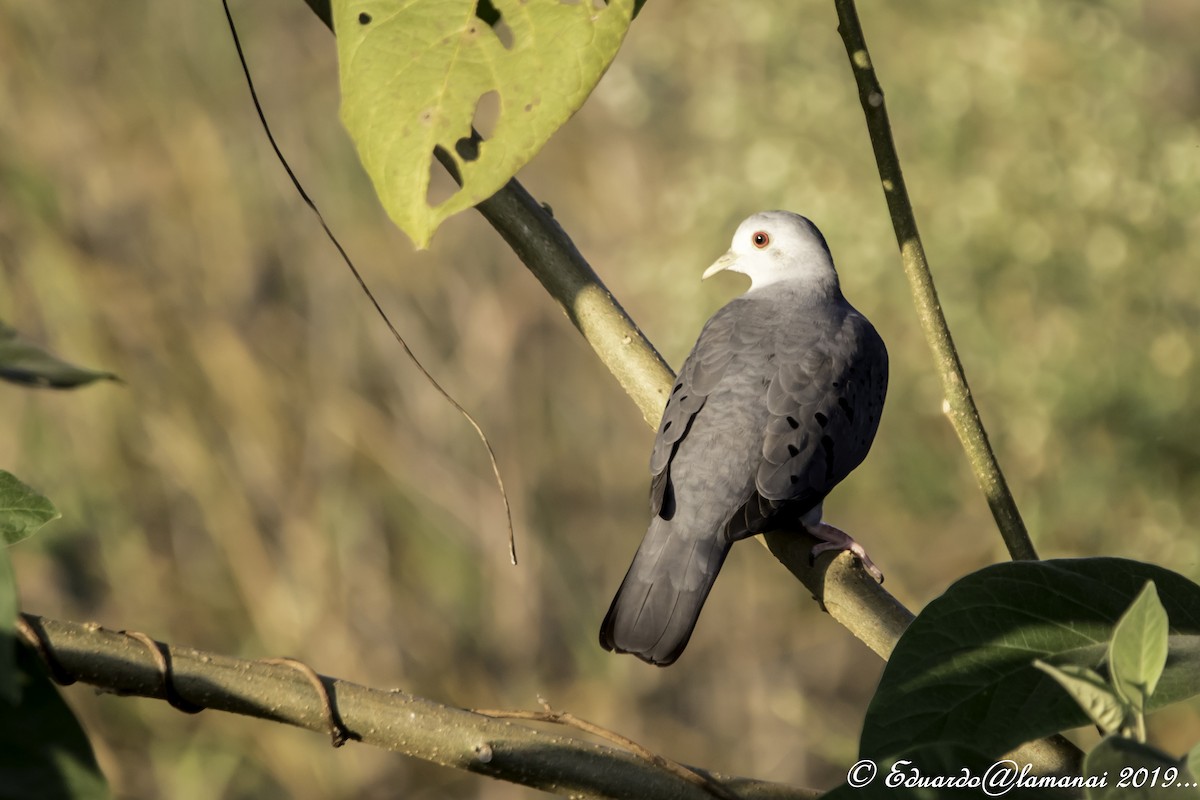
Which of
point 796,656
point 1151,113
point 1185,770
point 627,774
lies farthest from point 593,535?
point 1185,770

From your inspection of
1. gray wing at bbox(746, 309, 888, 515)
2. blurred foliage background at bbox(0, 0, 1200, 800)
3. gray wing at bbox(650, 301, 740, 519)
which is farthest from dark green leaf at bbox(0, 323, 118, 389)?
blurred foliage background at bbox(0, 0, 1200, 800)

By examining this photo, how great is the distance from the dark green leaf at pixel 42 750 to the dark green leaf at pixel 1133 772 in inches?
27.8

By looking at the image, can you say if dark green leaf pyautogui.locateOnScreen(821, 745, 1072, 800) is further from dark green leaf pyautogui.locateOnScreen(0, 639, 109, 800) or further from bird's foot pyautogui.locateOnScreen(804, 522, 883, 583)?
bird's foot pyautogui.locateOnScreen(804, 522, 883, 583)

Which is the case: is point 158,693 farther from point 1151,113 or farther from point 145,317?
point 1151,113

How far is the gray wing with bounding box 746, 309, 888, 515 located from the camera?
Result: 2.73 m

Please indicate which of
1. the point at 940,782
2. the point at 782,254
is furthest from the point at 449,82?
the point at 782,254

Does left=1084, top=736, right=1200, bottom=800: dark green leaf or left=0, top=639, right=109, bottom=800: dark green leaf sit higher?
left=1084, top=736, right=1200, bottom=800: dark green leaf

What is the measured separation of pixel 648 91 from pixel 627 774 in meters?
5.84

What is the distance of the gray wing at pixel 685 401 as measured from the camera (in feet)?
8.70

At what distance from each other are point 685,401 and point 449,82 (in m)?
1.52

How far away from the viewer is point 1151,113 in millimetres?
6008

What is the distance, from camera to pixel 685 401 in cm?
272

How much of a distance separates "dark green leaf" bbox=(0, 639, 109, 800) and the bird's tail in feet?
5.45

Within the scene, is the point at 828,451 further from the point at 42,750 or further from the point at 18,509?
the point at 42,750
